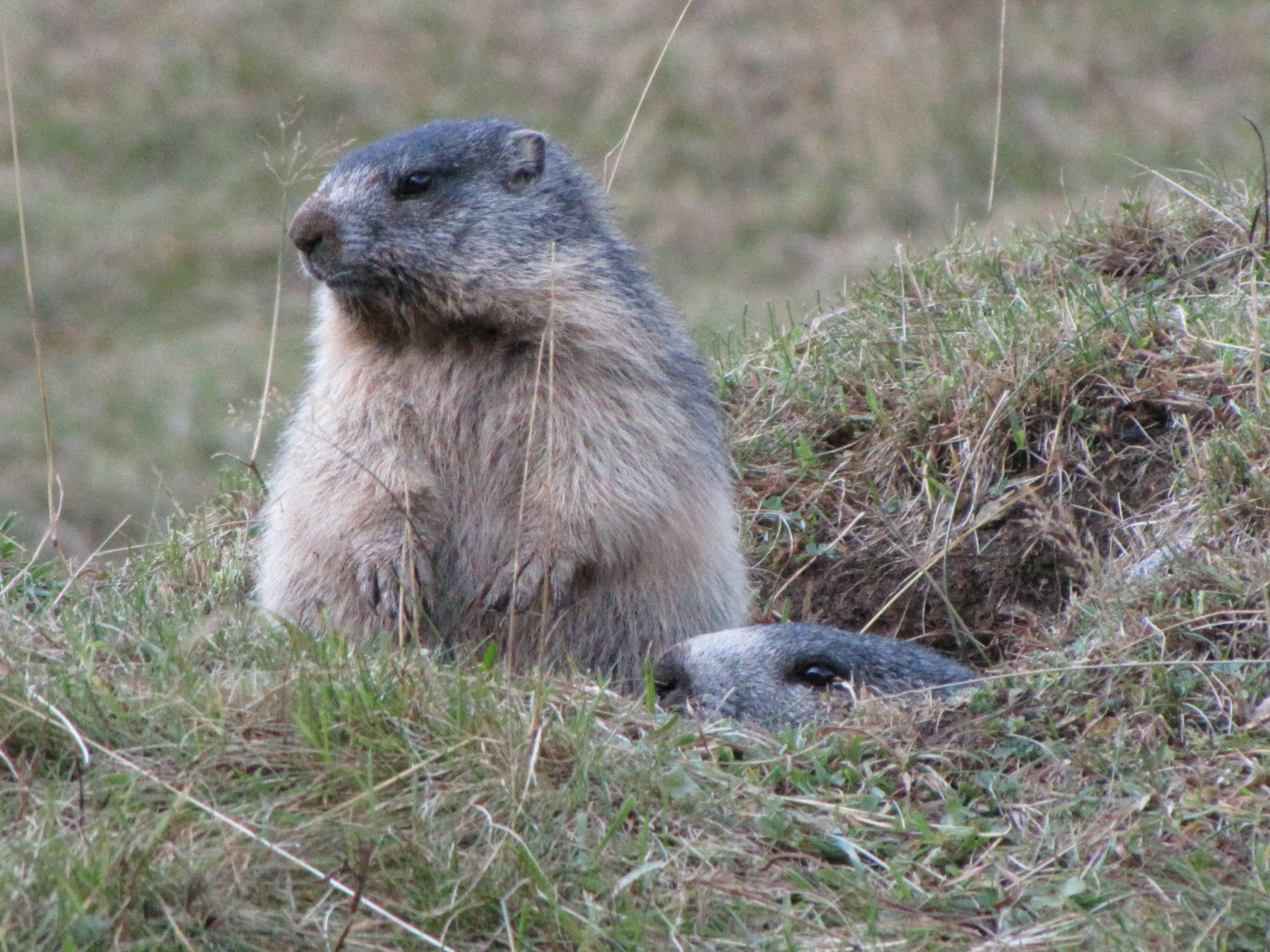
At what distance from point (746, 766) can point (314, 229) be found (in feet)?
6.79

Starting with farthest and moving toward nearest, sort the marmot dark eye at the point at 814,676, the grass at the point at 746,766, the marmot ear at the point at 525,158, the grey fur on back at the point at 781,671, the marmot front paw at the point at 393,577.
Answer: the marmot ear at the point at 525,158
the marmot front paw at the point at 393,577
the marmot dark eye at the point at 814,676
the grey fur on back at the point at 781,671
the grass at the point at 746,766

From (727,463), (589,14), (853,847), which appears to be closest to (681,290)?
(589,14)

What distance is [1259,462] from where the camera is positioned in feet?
14.6

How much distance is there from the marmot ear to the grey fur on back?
1556 mm

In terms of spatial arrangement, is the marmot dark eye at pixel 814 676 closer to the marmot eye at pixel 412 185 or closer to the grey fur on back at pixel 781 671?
the grey fur on back at pixel 781 671

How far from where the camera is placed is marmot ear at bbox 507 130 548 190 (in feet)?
16.4

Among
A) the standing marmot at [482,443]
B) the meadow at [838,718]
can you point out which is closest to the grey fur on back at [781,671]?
the meadow at [838,718]

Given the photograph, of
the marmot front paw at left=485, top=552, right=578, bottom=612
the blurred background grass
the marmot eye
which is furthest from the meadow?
the blurred background grass

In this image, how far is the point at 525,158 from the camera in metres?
5.03

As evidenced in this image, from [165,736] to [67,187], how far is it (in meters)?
11.9

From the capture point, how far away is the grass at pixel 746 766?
2.94 m

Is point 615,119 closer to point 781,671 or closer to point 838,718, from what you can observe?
point 781,671

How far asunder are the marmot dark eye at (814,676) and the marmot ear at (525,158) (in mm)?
1748

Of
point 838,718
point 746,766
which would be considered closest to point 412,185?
point 838,718
